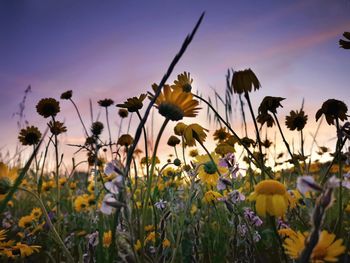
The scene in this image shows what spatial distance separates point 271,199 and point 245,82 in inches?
30.0

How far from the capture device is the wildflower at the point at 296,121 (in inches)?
99.4

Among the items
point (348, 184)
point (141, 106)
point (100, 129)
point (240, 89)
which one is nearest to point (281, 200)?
point (348, 184)

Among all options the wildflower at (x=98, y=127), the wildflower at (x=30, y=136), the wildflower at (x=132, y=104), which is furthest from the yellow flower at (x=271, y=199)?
the wildflower at (x=98, y=127)

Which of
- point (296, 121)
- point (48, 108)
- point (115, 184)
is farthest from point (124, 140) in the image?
point (115, 184)

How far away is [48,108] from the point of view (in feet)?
10.0

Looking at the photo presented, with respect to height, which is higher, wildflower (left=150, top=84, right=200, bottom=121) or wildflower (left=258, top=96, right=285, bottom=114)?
wildflower (left=258, top=96, right=285, bottom=114)

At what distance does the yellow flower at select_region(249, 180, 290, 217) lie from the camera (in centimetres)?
124

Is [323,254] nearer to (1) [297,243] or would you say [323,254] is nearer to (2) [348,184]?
(1) [297,243]

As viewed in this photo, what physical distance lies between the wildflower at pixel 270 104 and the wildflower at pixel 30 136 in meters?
2.40

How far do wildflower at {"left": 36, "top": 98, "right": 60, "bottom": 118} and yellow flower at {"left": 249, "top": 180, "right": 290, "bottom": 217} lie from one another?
2.28 m

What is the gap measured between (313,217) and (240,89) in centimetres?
124

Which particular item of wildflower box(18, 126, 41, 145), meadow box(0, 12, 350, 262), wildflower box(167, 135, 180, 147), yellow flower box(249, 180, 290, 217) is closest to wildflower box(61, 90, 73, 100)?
meadow box(0, 12, 350, 262)

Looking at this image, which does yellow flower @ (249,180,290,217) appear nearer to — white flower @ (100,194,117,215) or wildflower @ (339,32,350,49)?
white flower @ (100,194,117,215)

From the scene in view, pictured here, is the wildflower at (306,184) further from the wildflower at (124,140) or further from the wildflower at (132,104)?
the wildflower at (124,140)
